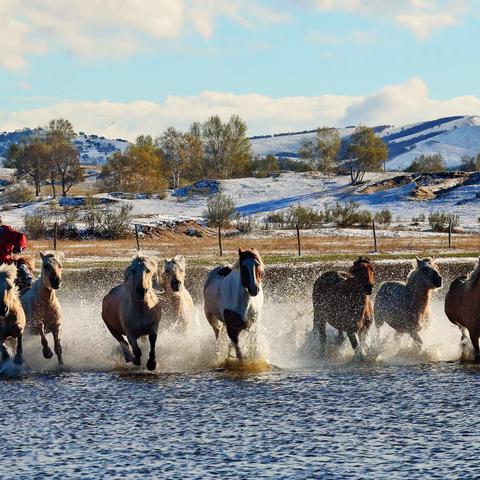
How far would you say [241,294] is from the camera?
18047 millimetres

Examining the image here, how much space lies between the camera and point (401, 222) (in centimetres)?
8388

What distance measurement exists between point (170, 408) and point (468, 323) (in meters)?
6.15

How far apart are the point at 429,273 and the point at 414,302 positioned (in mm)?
627

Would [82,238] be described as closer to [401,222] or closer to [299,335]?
[401,222]

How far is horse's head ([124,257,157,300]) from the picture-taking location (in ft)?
58.3

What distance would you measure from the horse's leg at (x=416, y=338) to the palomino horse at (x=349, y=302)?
2.66 feet

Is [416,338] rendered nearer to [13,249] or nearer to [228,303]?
[228,303]

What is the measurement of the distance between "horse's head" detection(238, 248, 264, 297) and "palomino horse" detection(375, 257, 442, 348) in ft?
10.0

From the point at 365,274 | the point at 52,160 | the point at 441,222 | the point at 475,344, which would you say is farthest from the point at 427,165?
the point at 475,344

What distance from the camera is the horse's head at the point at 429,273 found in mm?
18625

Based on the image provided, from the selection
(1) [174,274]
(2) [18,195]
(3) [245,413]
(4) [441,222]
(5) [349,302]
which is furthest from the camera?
(2) [18,195]

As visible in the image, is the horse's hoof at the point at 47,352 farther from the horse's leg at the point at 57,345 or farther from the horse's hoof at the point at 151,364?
the horse's hoof at the point at 151,364

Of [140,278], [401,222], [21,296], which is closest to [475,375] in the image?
[140,278]

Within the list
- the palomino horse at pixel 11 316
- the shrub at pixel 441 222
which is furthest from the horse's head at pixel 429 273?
the shrub at pixel 441 222
